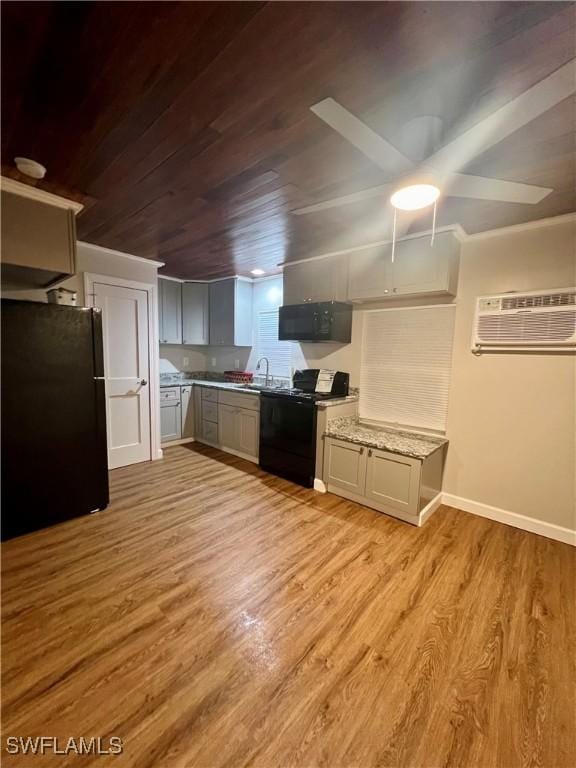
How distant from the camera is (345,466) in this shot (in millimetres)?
3076

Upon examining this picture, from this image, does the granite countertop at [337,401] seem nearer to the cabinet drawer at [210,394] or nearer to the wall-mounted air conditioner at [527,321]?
the wall-mounted air conditioner at [527,321]

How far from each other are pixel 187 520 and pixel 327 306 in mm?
2506

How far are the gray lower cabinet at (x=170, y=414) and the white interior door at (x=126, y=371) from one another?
490 mm

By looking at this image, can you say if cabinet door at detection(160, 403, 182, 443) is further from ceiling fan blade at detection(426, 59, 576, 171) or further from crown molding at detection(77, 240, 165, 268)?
ceiling fan blade at detection(426, 59, 576, 171)

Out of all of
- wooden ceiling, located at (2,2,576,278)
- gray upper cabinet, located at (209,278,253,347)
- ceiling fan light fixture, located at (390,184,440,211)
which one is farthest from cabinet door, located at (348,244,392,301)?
gray upper cabinet, located at (209,278,253,347)

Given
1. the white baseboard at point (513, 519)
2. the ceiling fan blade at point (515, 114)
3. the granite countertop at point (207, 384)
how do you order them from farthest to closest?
the granite countertop at point (207, 384)
the white baseboard at point (513, 519)
the ceiling fan blade at point (515, 114)

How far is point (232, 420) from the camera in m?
4.29

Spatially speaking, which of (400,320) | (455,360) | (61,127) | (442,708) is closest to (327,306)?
(400,320)

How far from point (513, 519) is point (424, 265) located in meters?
2.33

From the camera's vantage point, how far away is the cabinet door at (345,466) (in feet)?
9.71

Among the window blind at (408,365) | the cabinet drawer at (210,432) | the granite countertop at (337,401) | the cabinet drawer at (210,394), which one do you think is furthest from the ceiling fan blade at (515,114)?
the cabinet drawer at (210,432)

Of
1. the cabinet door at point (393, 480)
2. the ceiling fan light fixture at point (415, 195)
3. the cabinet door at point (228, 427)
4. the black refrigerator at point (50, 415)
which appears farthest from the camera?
the cabinet door at point (228, 427)

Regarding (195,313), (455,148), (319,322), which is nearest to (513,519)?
(319,322)

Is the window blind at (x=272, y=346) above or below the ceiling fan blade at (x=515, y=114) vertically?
below
